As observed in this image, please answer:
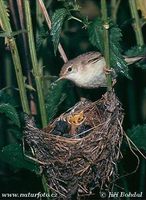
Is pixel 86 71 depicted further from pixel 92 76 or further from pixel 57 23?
pixel 57 23

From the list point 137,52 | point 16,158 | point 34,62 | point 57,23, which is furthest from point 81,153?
point 137,52

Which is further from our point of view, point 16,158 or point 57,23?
point 16,158

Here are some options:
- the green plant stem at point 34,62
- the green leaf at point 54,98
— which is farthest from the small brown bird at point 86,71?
the green plant stem at point 34,62

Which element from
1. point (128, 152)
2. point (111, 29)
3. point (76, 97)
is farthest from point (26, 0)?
point (128, 152)

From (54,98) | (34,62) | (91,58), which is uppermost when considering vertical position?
(34,62)

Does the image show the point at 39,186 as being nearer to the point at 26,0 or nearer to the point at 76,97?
the point at 76,97

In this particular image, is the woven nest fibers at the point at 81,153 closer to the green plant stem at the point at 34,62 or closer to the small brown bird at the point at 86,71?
the green plant stem at the point at 34,62
